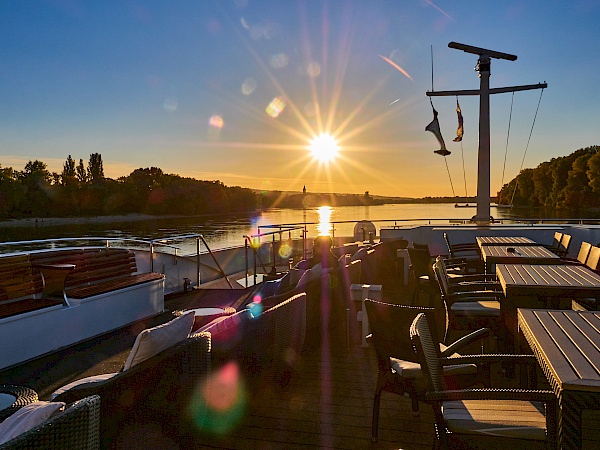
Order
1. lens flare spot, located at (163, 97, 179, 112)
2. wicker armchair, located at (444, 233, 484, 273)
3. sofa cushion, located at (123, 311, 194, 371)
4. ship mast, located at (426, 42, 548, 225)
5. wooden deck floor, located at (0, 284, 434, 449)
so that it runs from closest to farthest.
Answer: sofa cushion, located at (123, 311, 194, 371), wooden deck floor, located at (0, 284, 434, 449), wicker armchair, located at (444, 233, 484, 273), ship mast, located at (426, 42, 548, 225), lens flare spot, located at (163, 97, 179, 112)

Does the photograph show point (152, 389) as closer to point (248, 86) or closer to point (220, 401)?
point (220, 401)

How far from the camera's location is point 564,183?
6894 cm

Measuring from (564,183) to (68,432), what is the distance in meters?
78.5

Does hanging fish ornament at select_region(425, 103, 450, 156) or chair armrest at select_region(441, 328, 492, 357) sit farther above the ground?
hanging fish ornament at select_region(425, 103, 450, 156)

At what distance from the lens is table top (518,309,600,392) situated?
150cm

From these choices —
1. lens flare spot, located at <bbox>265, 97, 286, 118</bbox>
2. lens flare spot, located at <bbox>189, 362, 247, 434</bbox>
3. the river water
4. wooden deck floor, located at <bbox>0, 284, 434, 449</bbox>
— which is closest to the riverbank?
the river water

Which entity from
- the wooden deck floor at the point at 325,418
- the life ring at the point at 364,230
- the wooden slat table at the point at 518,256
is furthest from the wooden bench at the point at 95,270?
the life ring at the point at 364,230

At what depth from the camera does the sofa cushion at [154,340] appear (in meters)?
2.10

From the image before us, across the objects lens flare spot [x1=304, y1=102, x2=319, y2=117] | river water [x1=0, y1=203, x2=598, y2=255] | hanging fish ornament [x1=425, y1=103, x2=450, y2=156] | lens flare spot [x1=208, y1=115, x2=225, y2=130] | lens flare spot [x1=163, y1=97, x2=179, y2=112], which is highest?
lens flare spot [x1=208, y1=115, x2=225, y2=130]

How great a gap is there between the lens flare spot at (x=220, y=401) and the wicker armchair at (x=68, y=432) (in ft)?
2.81

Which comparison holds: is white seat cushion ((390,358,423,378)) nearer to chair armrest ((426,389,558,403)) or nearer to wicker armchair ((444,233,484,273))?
chair armrest ((426,389,558,403))

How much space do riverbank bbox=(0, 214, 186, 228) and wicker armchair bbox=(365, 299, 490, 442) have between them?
6990 cm

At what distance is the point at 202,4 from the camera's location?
8.50 m

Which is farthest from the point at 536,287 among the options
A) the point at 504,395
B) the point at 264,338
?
the point at 264,338
